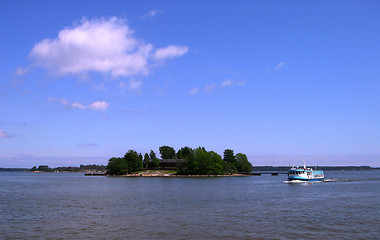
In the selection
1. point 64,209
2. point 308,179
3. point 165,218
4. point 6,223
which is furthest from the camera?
point 308,179

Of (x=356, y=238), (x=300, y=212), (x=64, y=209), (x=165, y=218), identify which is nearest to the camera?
(x=356, y=238)

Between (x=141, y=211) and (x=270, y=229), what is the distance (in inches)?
699

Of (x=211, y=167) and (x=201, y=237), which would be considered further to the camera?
(x=211, y=167)

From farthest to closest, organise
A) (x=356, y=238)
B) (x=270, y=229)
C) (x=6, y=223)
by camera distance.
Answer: (x=6, y=223), (x=270, y=229), (x=356, y=238)

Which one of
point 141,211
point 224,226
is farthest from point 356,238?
point 141,211

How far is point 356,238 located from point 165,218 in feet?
61.7

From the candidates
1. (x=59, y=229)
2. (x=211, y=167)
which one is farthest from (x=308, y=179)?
(x=59, y=229)

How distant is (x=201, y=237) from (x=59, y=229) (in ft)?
44.2

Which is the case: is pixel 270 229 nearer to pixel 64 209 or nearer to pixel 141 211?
pixel 141 211

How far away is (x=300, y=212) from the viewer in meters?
41.5

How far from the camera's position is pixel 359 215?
38.9m

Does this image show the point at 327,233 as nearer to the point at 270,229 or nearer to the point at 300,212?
the point at 270,229

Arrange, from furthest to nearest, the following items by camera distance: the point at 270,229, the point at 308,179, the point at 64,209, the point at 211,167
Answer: the point at 211,167 < the point at 308,179 < the point at 64,209 < the point at 270,229

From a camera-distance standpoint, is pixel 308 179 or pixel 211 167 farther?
pixel 211 167
